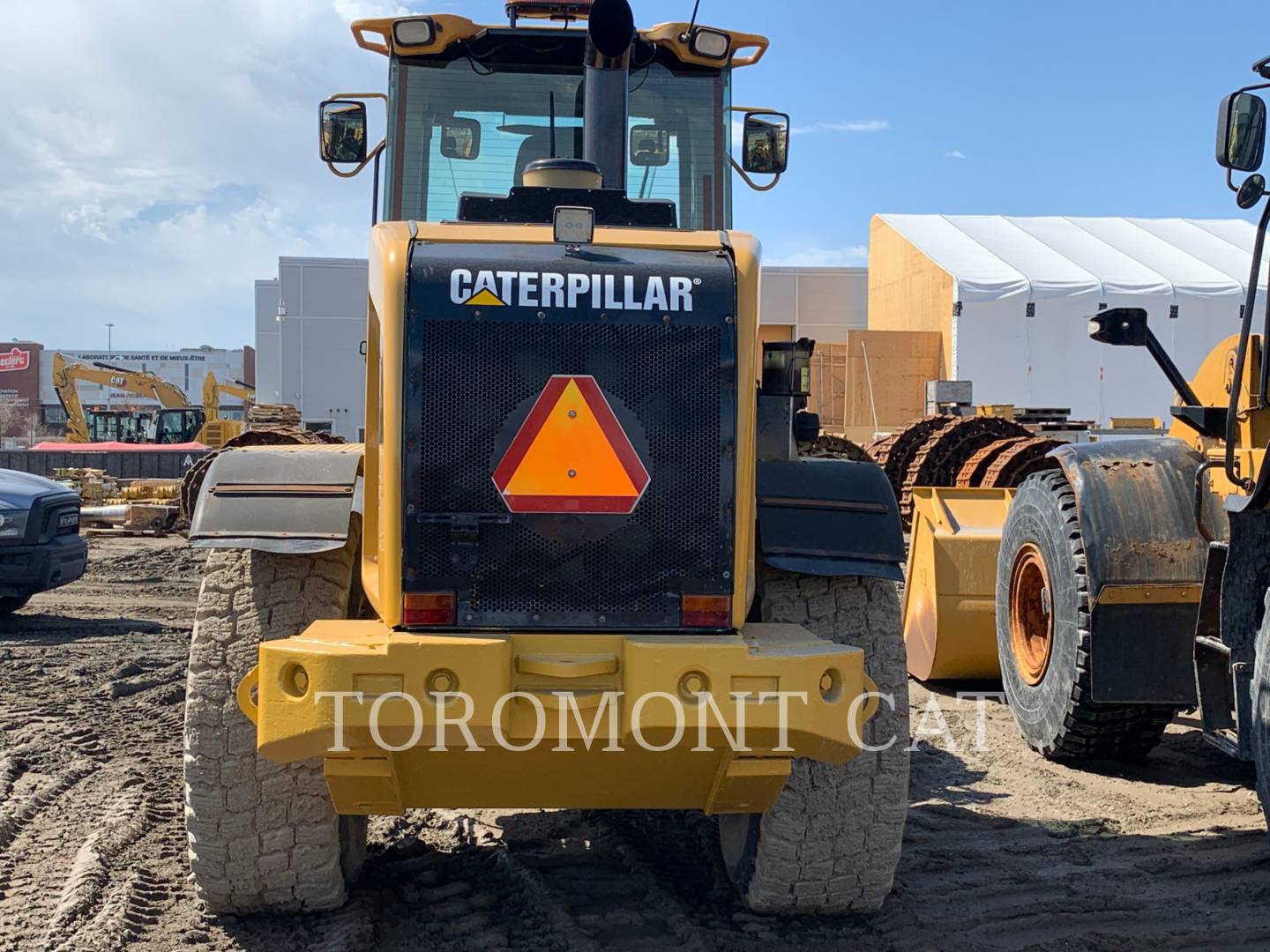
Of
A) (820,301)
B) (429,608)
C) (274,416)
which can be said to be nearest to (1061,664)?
(429,608)

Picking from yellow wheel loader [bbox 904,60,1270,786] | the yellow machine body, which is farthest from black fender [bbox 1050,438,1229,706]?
the yellow machine body

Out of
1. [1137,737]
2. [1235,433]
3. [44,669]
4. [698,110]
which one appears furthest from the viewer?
[44,669]

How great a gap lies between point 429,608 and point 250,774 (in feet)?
2.72

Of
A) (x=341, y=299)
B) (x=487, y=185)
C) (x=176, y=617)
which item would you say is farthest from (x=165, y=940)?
(x=341, y=299)

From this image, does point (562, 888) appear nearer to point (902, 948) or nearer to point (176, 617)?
point (902, 948)

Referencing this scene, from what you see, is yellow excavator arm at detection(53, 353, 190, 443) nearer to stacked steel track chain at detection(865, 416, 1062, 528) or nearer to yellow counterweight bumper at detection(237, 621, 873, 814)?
stacked steel track chain at detection(865, 416, 1062, 528)

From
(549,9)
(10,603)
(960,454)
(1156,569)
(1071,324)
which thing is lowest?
(10,603)

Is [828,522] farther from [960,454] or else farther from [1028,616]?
[960,454]

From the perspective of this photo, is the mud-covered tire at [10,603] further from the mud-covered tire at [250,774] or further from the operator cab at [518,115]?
the mud-covered tire at [250,774]

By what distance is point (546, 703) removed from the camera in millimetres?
3250

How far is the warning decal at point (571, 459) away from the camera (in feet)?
11.4

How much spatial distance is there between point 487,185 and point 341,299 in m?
20.4

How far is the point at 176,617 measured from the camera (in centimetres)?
1105

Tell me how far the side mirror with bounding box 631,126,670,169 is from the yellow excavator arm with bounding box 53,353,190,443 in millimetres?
31494
